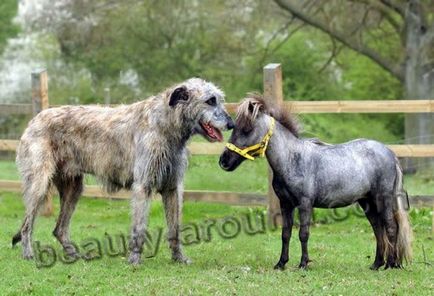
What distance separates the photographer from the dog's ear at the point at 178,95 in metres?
8.16

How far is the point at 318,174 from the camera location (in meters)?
7.79

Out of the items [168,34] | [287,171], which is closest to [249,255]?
[287,171]

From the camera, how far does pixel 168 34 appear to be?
1025 inches

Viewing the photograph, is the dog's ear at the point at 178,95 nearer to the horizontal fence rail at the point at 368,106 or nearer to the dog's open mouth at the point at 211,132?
the dog's open mouth at the point at 211,132

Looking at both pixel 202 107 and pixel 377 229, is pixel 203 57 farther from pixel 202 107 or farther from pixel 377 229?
pixel 377 229

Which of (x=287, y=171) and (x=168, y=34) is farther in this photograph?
(x=168, y=34)

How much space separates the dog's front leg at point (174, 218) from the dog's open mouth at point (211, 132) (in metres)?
0.81

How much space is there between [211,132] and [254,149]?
21.4 inches

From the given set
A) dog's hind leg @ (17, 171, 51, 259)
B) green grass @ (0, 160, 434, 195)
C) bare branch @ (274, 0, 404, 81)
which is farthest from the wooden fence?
bare branch @ (274, 0, 404, 81)

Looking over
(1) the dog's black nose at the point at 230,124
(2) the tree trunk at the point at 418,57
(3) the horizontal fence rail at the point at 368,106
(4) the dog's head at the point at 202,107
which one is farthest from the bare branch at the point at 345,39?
(1) the dog's black nose at the point at 230,124

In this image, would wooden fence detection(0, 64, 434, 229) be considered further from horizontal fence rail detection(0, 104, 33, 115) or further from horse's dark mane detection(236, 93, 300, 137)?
horizontal fence rail detection(0, 104, 33, 115)

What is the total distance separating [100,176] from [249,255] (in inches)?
72.4

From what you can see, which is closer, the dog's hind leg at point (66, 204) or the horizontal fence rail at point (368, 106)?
the dog's hind leg at point (66, 204)

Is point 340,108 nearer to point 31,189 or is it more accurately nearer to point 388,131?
point 31,189
